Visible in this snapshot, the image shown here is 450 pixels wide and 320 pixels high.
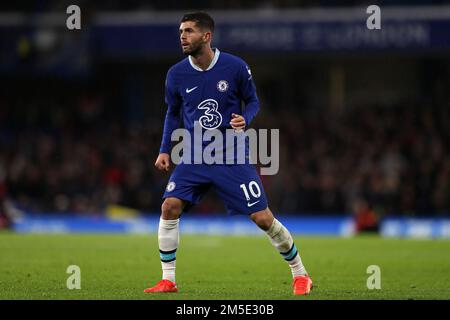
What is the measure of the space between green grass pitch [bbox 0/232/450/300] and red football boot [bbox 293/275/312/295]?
96 millimetres

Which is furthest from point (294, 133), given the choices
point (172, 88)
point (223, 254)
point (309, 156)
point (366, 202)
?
point (172, 88)

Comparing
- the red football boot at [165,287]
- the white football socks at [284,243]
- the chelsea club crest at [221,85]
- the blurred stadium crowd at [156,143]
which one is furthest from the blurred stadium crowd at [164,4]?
the red football boot at [165,287]

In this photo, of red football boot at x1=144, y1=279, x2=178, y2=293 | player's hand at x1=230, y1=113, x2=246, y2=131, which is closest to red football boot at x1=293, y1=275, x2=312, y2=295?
red football boot at x1=144, y1=279, x2=178, y2=293

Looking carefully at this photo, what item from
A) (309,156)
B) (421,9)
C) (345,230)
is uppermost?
(421,9)

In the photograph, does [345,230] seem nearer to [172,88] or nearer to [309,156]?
[309,156]

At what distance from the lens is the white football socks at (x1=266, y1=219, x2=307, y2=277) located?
30.8 feet

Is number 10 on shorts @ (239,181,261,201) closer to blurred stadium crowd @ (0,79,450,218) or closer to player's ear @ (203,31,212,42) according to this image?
player's ear @ (203,31,212,42)

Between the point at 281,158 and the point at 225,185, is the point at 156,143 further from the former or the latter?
the point at 225,185

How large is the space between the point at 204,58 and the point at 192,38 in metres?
0.23

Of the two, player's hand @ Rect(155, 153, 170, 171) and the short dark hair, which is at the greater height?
the short dark hair

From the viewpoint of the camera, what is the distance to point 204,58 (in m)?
9.48

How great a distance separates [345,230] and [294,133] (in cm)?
→ 454
